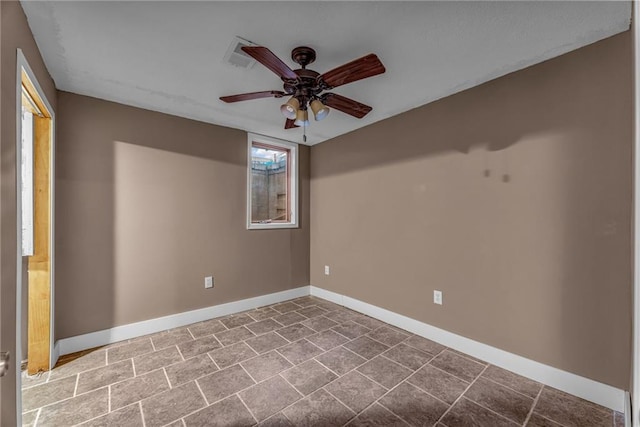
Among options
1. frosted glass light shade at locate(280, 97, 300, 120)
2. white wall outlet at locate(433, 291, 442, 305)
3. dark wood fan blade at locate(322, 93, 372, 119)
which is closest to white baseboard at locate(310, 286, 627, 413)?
white wall outlet at locate(433, 291, 442, 305)

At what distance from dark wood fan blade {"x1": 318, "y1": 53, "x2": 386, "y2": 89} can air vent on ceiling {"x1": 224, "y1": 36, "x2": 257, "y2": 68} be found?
538mm

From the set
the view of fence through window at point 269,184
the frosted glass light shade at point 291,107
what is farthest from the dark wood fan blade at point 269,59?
the view of fence through window at point 269,184

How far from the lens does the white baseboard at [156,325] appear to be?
244 centimetres

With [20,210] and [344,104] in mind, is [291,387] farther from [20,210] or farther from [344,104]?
[344,104]

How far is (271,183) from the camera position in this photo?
398 centimetres

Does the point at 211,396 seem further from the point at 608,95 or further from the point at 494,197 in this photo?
the point at 608,95

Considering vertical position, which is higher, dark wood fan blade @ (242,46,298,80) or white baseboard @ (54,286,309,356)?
dark wood fan blade @ (242,46,298,80)

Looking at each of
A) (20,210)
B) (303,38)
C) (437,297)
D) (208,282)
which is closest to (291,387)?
(437,297)

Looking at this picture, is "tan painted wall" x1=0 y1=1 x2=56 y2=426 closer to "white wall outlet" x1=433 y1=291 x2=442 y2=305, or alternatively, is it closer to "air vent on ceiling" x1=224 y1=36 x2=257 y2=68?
"air vent on ceiling" x1=224 y1=36 x2=257 y2=68

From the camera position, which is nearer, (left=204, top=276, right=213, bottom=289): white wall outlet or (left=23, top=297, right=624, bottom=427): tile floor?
(left=23, top=297, right=624, bottom=427): tile floor

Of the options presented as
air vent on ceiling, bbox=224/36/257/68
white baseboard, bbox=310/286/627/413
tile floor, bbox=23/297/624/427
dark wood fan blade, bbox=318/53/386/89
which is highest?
air vent on ceiling, bbox=224/36/257/68

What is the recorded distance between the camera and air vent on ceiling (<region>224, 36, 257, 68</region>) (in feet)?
5.87

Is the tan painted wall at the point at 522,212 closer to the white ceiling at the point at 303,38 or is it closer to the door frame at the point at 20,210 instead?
the white ceiling at the point at 303,38

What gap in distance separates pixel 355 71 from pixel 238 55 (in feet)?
2.75
